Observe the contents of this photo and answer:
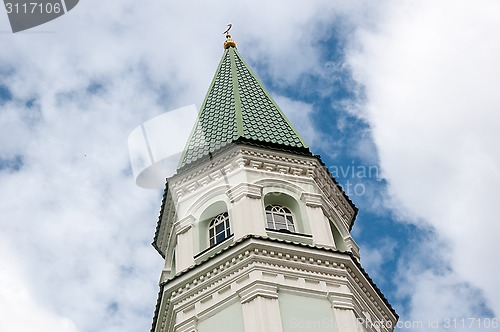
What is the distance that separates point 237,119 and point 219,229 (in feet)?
16.0

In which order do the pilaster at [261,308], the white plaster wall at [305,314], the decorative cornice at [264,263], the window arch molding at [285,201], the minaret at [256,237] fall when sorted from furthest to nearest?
1. the window arch molding at [285,201]
2. the decorative cornice at [264,263]
3. the minaret at [256,237]
4. the white plaster wall at [305,314]
5. the pilaster at [261,308]

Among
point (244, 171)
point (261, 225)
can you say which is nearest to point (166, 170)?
point (244, 171)

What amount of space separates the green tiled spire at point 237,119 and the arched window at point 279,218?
2.61m

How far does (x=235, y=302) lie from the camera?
865 inches

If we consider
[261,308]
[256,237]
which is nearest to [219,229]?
[256,237]

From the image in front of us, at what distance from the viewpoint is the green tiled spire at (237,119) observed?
92.3ft

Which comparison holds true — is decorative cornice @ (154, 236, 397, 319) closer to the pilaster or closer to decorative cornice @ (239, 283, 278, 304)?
decorative cornice @ (239, 283, 278, 304)

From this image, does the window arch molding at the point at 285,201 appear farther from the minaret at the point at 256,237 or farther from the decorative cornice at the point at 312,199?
the decorative cornice at the point at 312,199

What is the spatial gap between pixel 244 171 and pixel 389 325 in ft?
20.6

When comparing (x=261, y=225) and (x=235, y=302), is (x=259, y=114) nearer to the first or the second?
(x=261, y=225)

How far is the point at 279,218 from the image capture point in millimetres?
25422

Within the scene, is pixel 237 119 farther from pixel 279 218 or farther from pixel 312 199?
pixel 279 218

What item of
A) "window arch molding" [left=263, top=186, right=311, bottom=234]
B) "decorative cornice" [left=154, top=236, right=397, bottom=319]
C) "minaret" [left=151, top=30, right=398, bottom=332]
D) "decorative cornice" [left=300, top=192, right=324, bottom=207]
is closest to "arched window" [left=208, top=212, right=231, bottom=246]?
"minaret" [left=151, top=30, right=398, bottom=332]

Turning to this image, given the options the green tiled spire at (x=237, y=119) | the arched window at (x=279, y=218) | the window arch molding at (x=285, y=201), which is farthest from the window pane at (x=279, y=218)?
the green tiled spire at (x=237, y=119)
